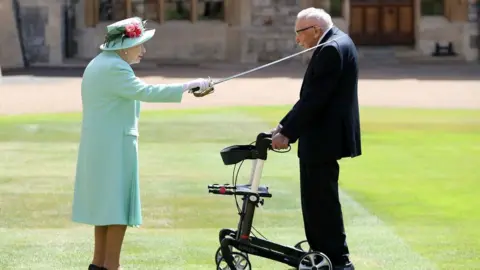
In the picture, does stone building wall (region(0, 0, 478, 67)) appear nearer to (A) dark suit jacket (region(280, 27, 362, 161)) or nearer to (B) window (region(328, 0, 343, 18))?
(B) window (region(328, 0, 343, 18))

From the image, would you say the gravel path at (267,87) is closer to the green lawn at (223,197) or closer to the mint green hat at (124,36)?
the green lawn at (223,197)

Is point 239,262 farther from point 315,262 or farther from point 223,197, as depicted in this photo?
point 223,197

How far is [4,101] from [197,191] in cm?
984

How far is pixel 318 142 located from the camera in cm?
650

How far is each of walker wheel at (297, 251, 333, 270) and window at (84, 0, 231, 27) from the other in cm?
2335

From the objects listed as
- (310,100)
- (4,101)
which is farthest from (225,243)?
(4,101)

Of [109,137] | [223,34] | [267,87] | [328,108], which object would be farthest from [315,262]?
[223,34]

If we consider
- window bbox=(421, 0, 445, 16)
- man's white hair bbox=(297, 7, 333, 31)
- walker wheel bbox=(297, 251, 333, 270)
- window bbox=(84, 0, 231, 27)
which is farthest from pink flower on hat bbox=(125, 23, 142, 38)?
window bbox=(421, 0, 445, 16)

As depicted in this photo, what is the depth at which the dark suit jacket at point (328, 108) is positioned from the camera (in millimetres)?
6371

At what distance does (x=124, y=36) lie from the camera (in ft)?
20.8

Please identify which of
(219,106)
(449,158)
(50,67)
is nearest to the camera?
(449,158)

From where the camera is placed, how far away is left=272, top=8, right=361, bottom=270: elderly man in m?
6.38

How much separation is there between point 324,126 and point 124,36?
1.30 m

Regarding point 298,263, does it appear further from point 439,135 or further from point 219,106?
point 219,106
